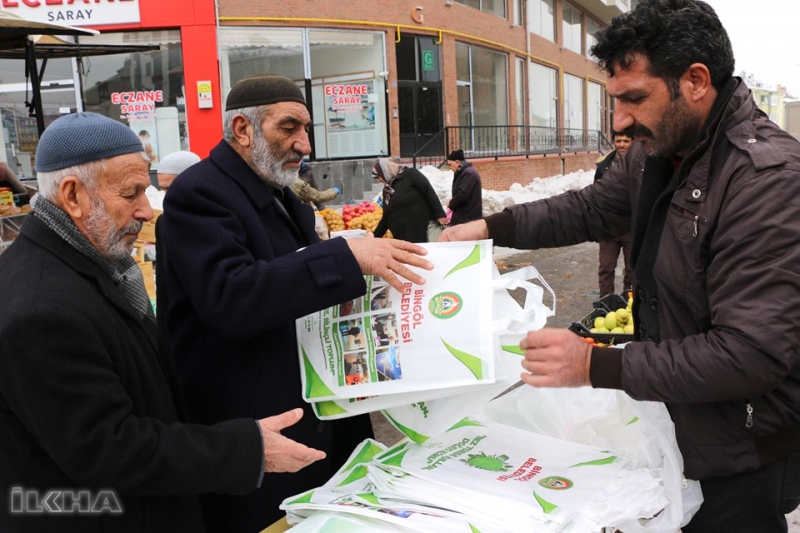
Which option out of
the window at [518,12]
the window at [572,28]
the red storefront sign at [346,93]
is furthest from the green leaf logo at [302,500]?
the window at [572,28]

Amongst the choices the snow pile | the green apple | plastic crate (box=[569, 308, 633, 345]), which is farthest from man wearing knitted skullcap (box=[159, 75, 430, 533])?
the snow pile

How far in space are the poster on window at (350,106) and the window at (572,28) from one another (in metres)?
14.2

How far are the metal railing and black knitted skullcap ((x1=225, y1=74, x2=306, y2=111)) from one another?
14.1 meters

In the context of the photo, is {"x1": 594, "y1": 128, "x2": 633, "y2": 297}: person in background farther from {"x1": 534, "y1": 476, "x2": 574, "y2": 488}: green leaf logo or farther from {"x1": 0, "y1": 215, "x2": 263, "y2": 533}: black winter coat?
{"x1": 0, "y1": 215, "x2": 263, "y2": 533}: black winter coat

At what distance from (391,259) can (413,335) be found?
224 mm

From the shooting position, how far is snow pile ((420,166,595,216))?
1552 centimetres

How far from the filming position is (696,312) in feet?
5.27

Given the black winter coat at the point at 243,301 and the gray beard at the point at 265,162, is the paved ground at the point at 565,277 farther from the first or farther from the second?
the gray beard at the point at 265,162

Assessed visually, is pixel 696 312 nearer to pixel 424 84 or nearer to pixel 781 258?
pixel 781 258

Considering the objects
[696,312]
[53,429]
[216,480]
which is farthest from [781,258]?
[53,429]

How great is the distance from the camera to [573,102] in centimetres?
2823

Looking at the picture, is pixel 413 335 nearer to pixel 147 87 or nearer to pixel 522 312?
pixel 522 312

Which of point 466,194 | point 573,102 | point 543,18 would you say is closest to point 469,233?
point 466,194

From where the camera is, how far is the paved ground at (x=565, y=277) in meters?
7.04
